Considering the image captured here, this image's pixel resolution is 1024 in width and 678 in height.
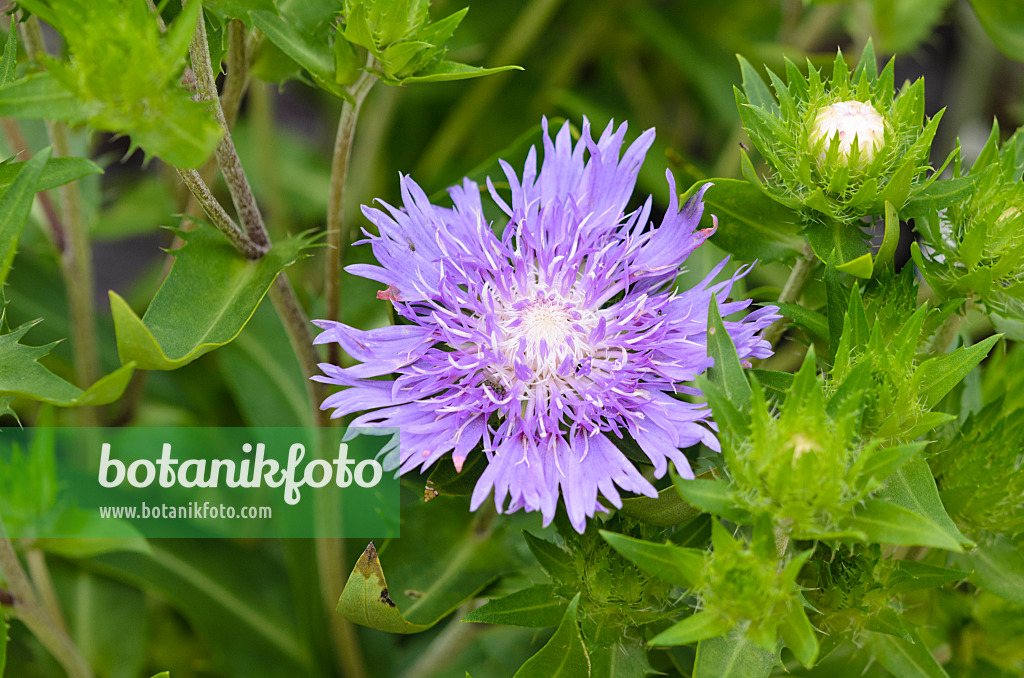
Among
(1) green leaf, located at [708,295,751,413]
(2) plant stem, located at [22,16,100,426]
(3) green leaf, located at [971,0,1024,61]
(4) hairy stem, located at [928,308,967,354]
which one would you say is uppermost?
(3) green leaf, located at [971,0,1024,61]

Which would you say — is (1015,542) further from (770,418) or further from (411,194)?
(411,194)

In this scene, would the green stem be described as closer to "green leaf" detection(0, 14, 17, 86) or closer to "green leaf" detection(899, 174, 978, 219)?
"green leaf" detection(0, 14, 17, 86)

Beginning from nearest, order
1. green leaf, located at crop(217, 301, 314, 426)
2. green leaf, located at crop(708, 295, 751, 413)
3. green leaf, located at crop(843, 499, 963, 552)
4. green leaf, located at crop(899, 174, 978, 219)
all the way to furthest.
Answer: green leaf, located at crop(843, 499, 963, 552), green leaf, located at crop(708, 295, 751, 413), green leaf, located at crop(899, 174, 978, 219), green leaf, located at crop(217, 301, 314, 426)

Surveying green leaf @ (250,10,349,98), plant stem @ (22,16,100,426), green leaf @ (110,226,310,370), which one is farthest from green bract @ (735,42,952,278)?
plant stem @ (22,16,100,426)

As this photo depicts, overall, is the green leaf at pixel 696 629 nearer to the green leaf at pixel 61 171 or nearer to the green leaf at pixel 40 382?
the green leaf at pixel 40 382

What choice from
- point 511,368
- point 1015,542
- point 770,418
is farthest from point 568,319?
point 1015,542

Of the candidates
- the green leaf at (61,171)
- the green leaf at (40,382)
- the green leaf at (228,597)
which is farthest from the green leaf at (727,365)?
the green leaf at (228,597)

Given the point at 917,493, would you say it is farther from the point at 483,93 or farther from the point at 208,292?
the point at 483,93
